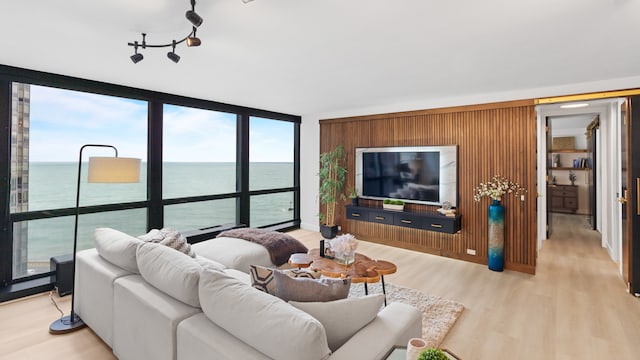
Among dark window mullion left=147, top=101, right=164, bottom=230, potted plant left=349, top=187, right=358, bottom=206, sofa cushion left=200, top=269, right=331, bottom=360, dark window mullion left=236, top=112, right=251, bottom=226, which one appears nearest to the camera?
sofa cushion left=200, top=269, right=331, bottom=360

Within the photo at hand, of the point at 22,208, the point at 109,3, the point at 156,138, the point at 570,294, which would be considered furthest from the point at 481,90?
the point at 22,208

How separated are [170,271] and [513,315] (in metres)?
3.01

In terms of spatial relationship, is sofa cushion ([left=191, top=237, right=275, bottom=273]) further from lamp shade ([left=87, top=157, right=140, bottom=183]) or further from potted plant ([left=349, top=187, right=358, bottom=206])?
potted plant ([left=349, top=187, right=358, bottom=206])

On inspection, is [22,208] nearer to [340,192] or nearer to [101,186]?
[101,186]

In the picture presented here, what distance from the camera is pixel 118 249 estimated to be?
91.4 inches

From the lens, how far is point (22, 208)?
3426 millimetres

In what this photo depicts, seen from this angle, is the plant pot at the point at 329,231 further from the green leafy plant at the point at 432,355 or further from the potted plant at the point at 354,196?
the green leafy plant at the point at 432,355

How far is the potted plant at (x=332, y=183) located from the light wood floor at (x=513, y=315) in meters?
1.59

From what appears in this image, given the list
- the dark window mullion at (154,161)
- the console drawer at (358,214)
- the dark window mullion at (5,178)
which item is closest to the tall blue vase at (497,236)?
the console drawer at (358,214)

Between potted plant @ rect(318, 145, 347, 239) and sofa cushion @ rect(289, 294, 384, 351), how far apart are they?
4.30 metres

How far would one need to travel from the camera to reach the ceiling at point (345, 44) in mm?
2070

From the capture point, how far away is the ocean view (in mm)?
3598

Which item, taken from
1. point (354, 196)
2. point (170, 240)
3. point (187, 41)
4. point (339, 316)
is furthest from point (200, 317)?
point (354, 196)

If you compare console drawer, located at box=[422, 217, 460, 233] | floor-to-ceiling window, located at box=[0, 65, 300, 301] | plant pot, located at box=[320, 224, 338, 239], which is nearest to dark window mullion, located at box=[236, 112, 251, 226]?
floor-to-ceiling window, located at box=[0, 65, 300, 301]
